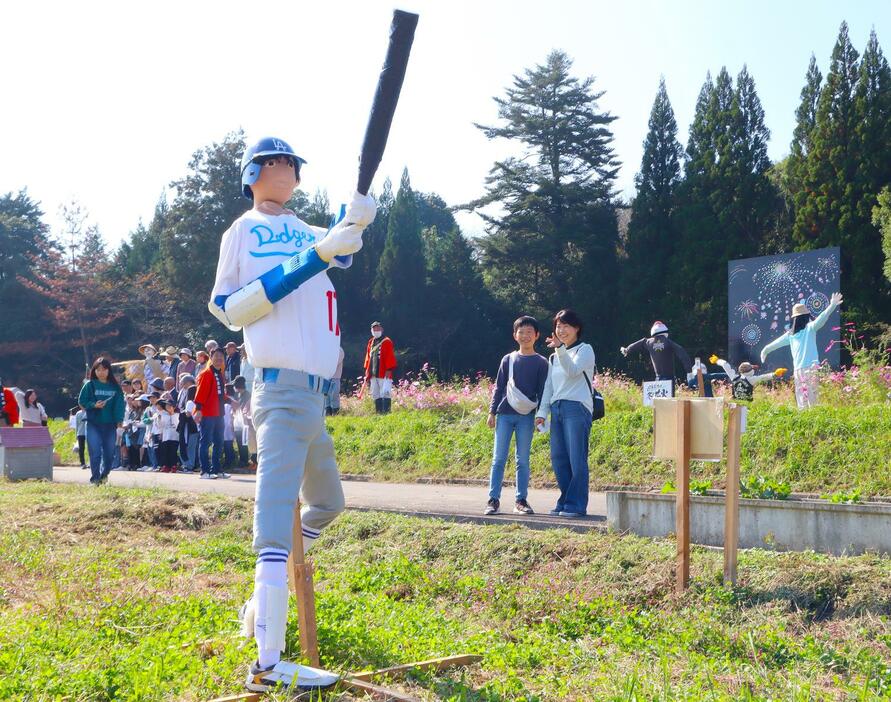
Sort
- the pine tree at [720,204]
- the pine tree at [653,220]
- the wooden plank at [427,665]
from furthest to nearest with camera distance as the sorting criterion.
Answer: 1. the pine tree at [653,220]
2. the pine tree at [720,204]
3. the wooden plank at [427,665]

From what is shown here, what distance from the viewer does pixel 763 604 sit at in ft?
Result: 19.6

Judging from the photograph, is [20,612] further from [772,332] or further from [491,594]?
[772,332]

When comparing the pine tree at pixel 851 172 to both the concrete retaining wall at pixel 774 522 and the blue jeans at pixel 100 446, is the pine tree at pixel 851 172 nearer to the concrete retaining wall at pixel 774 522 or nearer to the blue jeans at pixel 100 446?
the blue jeans at pixel 100 446

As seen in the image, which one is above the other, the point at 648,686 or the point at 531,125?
the point at 531,125

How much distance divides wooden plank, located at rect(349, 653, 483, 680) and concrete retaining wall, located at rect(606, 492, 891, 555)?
3194 mm

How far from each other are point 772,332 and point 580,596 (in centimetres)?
2499

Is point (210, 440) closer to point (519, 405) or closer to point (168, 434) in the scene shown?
point (168, 434)

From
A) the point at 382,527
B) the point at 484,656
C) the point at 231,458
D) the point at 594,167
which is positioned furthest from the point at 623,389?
the point at 594,167

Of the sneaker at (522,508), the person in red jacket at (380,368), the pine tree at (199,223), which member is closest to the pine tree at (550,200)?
the pine tree at (199,223)

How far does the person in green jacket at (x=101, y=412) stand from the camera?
14.0 metres

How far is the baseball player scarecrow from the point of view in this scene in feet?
14.1

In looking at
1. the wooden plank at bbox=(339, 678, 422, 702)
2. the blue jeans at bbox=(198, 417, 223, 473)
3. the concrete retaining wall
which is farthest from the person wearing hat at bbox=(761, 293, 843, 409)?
the wooden plank at bbox=(339, 678, 422, 702)

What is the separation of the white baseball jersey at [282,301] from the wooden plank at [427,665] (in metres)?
1.38

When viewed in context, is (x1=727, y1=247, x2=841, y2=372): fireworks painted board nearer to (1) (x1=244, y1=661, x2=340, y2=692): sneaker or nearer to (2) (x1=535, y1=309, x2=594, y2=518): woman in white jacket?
(2) (x1=535, y1=309, x2=594, y2=518): woman in white jacket
